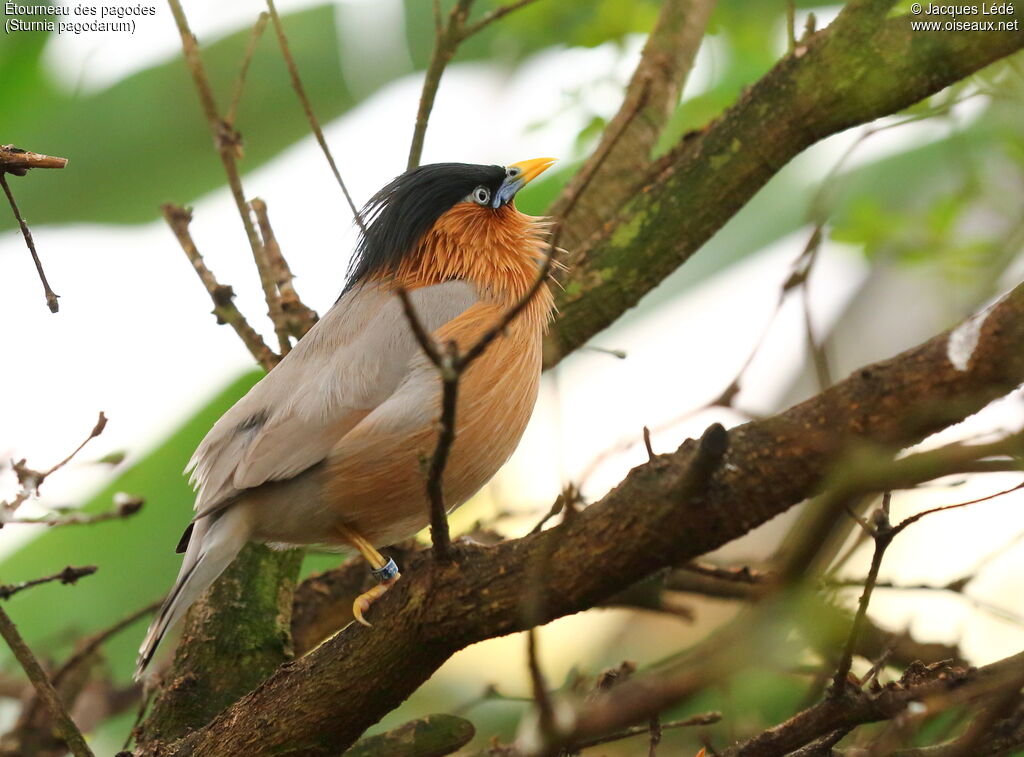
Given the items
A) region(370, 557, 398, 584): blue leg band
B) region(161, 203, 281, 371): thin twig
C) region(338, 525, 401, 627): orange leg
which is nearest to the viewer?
region(338, 525, 401, 627): orange leg

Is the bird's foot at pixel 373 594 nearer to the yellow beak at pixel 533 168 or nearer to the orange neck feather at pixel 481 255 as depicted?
the orange neck feather at pixel 481 255

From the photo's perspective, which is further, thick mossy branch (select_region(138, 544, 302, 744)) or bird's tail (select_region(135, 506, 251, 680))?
thick mossy branch (select_region(138, 544, 302, 744))

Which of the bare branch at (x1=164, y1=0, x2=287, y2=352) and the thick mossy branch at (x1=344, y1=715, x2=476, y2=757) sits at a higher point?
the bare branch at (x1=164, y1=0, x2=287, y2=352)

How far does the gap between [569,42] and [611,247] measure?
3.81 ft

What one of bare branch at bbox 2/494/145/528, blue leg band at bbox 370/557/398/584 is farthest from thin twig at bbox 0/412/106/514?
blue leg band at bbox 370/557/398/584

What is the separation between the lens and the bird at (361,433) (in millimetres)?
3336

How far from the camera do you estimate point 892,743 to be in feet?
5.78

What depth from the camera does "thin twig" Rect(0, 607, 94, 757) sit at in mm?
3068

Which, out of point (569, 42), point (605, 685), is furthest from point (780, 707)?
point (569, 42)

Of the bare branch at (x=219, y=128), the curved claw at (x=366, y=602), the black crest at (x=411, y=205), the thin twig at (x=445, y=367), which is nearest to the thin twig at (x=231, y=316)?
the bare branch at (x=219, y=128)

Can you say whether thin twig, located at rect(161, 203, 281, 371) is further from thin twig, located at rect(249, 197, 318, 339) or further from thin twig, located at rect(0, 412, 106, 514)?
thin twig, located at rect(0, 412, 106, 514)

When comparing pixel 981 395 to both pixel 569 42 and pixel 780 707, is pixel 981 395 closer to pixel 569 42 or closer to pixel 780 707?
pixel 780 707

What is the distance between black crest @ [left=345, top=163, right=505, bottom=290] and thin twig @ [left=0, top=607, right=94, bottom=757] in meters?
1.91

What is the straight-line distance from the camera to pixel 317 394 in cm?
350
